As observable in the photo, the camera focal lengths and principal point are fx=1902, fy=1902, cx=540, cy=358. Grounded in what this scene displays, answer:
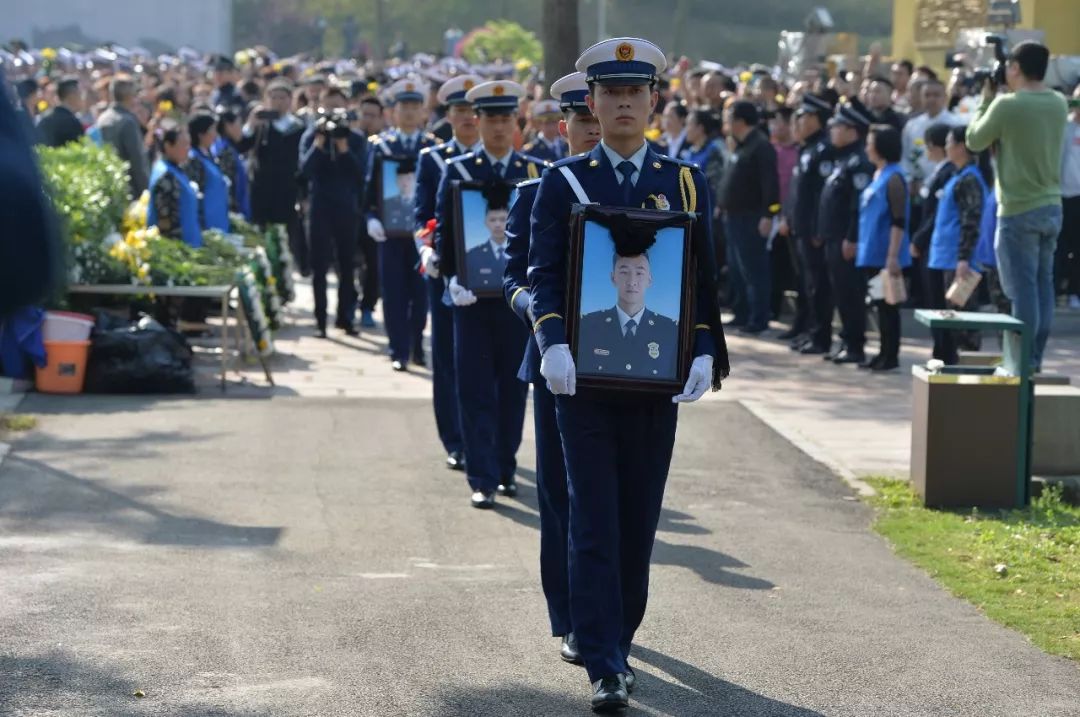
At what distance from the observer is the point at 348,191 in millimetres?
16344

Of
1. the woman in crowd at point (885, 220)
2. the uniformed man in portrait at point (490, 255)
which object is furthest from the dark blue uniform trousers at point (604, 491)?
the woman in crowd at point (885, 220)

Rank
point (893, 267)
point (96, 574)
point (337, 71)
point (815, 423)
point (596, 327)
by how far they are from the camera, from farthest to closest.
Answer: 1. point (337, 71)
2. point (893, 267)
3. point (815, 423)
4. point (96, 574)
5. point (596, 327)

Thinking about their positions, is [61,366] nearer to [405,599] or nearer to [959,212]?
[405,599]

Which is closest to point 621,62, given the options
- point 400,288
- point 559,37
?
point 400,288

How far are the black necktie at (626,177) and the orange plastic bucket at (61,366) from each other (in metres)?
7.37

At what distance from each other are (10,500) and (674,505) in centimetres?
319

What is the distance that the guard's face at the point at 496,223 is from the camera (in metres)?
9.41

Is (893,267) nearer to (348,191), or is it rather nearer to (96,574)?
(348,191)

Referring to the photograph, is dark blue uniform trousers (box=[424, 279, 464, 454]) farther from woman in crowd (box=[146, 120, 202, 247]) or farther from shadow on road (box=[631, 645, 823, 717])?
woman in crowd (box=[146, 120, 202, 247])

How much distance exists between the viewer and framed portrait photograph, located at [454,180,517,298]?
931cm

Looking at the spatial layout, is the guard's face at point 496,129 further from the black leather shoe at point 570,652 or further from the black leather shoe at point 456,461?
the black leather shoe at point 570,652

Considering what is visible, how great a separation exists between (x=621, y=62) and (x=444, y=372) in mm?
4643

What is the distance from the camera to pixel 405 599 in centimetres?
725

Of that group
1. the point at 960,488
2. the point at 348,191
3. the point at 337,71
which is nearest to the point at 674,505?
the point at 960,488
